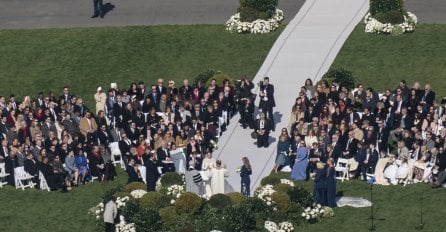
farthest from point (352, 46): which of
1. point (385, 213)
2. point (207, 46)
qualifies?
point (385, 213)

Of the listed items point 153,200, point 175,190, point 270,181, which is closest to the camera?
point 153,200

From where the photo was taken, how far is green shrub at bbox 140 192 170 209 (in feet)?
166

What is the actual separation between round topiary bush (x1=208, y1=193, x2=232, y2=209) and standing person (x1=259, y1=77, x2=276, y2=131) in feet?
25.7

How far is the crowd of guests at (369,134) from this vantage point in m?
53.0

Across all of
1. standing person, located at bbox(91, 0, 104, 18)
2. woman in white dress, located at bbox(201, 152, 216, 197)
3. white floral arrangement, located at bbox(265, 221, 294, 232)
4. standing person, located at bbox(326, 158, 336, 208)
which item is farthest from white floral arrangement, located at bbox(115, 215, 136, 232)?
standing person, located at bbox(91, 0, 104, 18)

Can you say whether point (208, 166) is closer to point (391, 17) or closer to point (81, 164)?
point (81, 164)

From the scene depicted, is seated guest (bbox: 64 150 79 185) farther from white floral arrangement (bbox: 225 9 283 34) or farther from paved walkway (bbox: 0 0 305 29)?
paved walkway (bbox: 0 0 305 29)

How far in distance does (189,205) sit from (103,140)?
7.52 meters

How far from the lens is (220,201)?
5025 cm

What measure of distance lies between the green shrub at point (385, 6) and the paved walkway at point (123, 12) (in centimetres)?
417

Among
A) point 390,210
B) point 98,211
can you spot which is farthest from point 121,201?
point 390,210

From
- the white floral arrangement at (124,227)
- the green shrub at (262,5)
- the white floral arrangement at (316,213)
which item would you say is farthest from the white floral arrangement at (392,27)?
the white floral arrangement at (124,227)

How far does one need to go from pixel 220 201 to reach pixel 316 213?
318cm

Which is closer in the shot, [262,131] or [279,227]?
[279,227]
